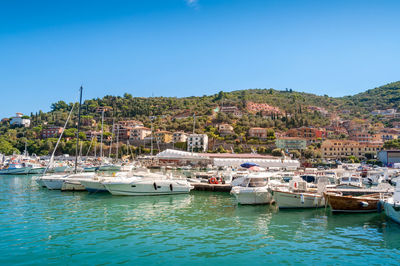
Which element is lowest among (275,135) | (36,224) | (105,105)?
(36,224)

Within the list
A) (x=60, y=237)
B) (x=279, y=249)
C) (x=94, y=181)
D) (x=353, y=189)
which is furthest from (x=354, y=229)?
(x=94, y=181)

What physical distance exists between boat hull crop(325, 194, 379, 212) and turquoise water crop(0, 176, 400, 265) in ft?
1.85

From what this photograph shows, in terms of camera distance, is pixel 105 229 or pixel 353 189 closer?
→ pixel 105 229

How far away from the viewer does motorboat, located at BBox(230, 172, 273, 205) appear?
2406 centimetres

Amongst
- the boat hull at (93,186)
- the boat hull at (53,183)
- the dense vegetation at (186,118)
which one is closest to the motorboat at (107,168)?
the boat hull at (53,183)

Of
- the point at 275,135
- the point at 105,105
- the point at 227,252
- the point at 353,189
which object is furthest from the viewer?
the point at 105,105

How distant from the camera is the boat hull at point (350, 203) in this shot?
20781 mm

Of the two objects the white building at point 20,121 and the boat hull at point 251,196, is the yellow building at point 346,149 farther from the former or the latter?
the white building at point 20,121

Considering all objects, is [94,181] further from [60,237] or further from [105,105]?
[105,105]

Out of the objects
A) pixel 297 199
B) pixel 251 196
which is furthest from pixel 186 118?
pixel 297 199

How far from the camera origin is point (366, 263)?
11781 mm

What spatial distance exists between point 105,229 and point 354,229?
1348cm

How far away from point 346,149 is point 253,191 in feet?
308

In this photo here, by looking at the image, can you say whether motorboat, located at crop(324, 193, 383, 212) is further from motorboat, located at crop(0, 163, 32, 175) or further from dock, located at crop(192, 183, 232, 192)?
motorboat, located at crop(0, 163, 32, 175)
